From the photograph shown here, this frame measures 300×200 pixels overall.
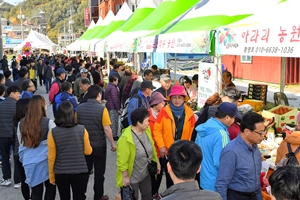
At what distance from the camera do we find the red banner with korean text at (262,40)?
433 centimetres

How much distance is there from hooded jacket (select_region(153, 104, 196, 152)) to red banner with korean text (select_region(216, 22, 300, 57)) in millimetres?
1343

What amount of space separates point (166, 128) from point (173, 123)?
119 mm

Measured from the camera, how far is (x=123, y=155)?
13.9 feet

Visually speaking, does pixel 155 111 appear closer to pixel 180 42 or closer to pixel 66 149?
pixel 66 149

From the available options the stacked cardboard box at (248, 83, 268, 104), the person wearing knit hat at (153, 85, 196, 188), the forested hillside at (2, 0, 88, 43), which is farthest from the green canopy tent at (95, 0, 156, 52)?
the forested hillside at (2, 0, 88, 43)

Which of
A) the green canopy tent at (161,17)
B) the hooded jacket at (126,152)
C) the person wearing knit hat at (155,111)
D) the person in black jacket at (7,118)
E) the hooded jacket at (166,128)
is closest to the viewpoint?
the hooded jacket at (126,152)

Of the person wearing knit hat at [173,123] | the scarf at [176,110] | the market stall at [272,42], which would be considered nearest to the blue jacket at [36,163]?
the person wearing knit hat at [173,123]

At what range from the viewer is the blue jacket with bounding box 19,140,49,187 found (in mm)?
→ 4441

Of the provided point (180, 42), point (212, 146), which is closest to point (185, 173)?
point (212, 146)

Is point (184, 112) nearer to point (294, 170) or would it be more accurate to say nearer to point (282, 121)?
point (282, 121)

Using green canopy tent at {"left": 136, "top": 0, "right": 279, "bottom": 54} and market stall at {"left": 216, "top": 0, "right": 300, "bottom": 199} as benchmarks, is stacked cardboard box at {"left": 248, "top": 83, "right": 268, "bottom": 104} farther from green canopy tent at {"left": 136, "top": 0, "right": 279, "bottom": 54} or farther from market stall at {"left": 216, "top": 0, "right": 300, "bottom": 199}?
green canopy tent at {"left": 136, "top": 0, "right": 279, "bottom": 54}

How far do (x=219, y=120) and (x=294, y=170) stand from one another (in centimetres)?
191

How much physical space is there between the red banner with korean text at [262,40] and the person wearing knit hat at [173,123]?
118 cm

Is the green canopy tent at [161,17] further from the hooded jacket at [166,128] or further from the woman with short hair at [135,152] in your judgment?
the woman with short hair at [135,152]
